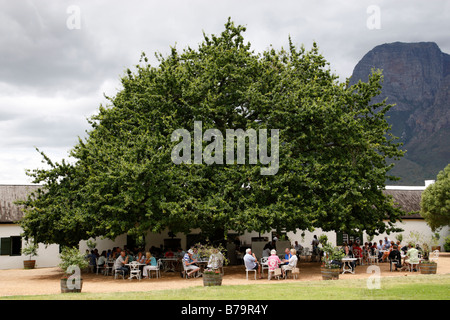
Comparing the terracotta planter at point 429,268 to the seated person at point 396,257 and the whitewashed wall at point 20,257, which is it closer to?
the seated person at point 396,257

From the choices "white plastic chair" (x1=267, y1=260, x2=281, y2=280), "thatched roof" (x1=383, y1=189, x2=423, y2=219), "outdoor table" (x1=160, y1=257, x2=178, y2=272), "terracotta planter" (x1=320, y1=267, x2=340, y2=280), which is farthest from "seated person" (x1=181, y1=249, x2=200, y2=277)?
"thatched roof" (x1=383, y1=189, x2=423, y2=219)

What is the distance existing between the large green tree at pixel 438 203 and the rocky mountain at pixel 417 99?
91559 millimetres

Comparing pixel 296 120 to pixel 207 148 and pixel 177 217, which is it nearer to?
pixel 207 148

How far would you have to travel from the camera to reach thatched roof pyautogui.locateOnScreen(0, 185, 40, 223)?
35.5 meters

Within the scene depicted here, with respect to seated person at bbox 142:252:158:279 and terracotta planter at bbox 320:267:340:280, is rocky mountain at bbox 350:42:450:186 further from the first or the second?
seated person at bbox 142:252:158:279

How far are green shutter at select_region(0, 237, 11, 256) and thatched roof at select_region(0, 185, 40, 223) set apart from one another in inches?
57.7

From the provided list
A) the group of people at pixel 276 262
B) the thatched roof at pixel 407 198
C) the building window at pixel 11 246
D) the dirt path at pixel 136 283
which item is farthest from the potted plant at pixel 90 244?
the thatched roof at pixel 407 198

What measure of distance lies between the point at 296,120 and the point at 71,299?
49.9 ft

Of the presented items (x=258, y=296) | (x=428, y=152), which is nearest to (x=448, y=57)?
(x=428, y=152)

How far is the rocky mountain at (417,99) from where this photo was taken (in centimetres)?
13938

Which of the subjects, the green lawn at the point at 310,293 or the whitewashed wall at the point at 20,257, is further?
the whitewashed wall at the point at 20,257

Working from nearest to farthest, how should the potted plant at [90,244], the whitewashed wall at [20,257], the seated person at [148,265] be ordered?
the seated person at [148,265] → the potted plant at [90,244] → the whitewashed wall at [20,257]

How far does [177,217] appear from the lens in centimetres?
2236

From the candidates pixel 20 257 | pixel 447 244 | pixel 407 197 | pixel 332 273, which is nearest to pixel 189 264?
pixel 332 273
